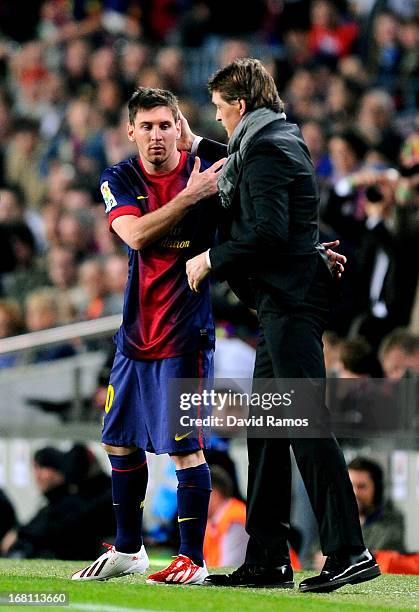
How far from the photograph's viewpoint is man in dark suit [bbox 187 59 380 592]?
20.3 ft

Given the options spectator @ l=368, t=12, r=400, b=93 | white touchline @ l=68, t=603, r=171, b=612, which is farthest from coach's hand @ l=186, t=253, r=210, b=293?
spectator @ l=368, t=12, r=400, b=93

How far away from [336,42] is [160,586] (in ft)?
33.3

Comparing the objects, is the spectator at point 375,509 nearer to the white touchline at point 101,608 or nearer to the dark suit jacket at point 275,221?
the dark suit jacket at point 275,221

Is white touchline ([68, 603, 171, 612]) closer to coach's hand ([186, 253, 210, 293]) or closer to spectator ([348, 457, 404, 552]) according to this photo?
coach's hand ([186, 253, 210, 293])

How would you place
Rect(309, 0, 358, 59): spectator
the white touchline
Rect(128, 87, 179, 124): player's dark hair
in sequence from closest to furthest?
1. the white touchline
2. Rect(128, 87, 179, 124): player's dark hair
3. Rect(309, 0, 358, 59): spectator

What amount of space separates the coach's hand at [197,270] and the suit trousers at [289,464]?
0.96ft

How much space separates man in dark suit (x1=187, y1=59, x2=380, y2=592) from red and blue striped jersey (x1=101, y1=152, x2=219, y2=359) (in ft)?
0.77

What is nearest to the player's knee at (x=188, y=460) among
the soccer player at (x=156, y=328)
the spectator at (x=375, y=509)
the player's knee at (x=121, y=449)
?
the soccer player at (x=156, y=328)

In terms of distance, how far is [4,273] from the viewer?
47.8ft

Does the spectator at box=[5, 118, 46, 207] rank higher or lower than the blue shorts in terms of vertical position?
higher

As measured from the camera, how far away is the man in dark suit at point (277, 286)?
6199mm

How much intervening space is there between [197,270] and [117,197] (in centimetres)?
63

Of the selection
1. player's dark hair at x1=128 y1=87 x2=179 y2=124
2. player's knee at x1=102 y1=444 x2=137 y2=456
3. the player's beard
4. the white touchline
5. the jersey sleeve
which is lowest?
the white touchline

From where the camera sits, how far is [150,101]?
6.58 meters
